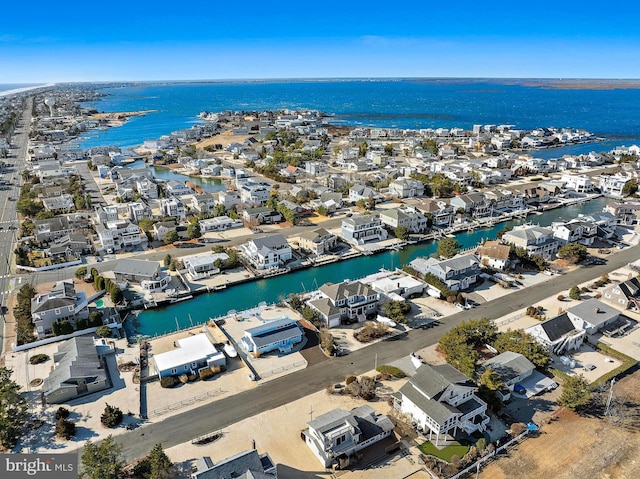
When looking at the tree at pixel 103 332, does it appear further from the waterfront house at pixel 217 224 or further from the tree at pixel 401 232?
the tree at pixel 401 232

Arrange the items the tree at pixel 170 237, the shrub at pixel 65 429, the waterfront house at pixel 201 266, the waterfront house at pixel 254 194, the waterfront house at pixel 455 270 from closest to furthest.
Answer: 1. the shrub at pixel 65 429
2. the waterfront house at pixel 455 270
3. the waterfront house at pixel 201 266
4. the tree at pixel 170 237
5. the waterfront house at pixel 254 194

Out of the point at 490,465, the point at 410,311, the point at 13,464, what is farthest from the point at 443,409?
the point at 13,464

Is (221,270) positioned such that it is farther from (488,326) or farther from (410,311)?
(488,326)

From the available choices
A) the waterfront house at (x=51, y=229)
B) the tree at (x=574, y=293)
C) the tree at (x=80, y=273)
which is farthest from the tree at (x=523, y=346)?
the waterfront house at (x=51, y=229)

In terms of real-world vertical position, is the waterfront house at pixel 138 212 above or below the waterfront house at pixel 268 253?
above

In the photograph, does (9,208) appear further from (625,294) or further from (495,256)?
(625,294)

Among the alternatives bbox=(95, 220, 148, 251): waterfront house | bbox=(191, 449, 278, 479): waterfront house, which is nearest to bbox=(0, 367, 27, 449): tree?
bbox=(191, 449, 278, 479): waterfront house

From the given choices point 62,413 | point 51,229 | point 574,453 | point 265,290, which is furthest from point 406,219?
point 51,229
